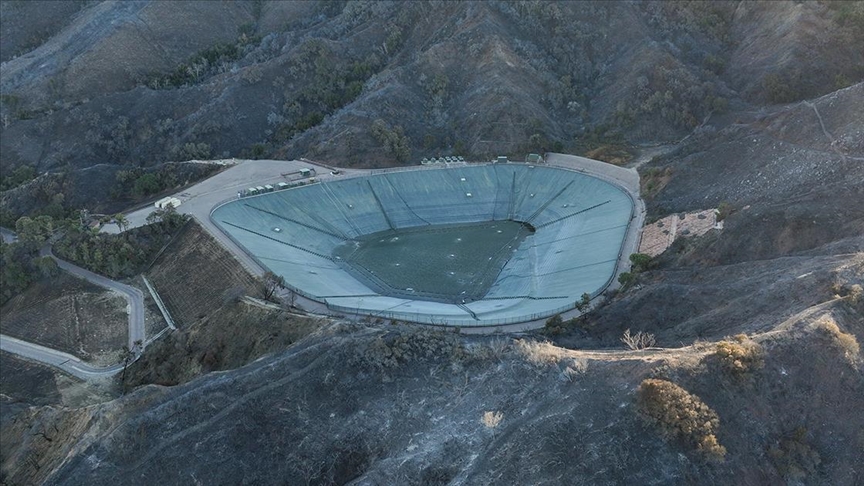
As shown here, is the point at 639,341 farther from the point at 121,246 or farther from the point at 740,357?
the point at 121,246

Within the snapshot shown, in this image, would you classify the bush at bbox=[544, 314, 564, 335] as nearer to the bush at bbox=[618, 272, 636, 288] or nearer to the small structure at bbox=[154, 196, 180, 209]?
the bush at bbox=[618, 272, 636, 288]

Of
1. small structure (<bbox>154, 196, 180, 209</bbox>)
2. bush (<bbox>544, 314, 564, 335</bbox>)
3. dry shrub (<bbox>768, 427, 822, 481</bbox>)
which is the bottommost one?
bush (<bbox>544, 314, 564, 335</bbox>)

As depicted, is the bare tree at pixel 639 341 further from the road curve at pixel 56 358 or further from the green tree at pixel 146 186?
the green tree at pixel 146 186

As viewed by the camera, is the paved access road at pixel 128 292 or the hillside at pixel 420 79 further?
the hillside at pixel 420 79

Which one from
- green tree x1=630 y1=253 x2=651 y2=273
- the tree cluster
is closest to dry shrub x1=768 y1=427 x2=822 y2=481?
green tree x1=630 y1=253 x2=651 y2=273

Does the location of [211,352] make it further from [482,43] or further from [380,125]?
[482,43]

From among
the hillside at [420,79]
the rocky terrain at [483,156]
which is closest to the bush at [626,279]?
the rocky terrain at [483,156]
